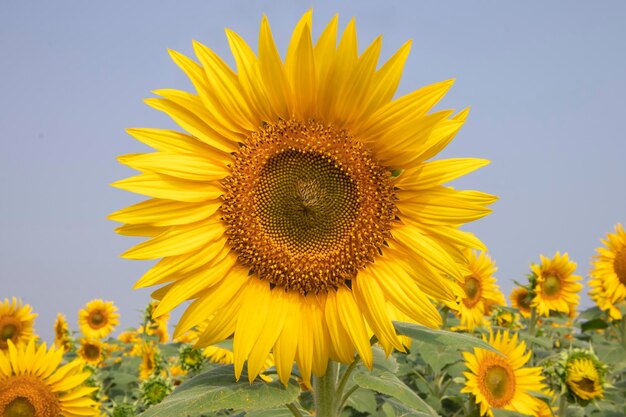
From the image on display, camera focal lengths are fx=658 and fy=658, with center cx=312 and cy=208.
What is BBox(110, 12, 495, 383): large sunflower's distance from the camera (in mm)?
2850

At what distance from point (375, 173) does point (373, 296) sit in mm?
561

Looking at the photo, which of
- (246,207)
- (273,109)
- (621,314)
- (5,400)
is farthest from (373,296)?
(621,314)

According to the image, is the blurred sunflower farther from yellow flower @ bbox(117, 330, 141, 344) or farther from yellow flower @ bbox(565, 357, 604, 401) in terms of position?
yellow flower @ bbox(565, 357, 604, 401)

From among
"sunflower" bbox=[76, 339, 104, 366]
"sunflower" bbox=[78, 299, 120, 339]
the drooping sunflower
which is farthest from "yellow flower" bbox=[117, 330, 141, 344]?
the drooping sunflower

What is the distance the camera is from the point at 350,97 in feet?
9.37

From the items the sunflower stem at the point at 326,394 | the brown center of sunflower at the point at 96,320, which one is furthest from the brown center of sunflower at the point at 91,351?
the sunflower stem at the point at 326,394

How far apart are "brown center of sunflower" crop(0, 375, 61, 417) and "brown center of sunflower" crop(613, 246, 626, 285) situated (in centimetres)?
678

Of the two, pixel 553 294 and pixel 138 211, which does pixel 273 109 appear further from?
pixel 553 294

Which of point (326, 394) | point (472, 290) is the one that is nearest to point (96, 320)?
point (472, 290)

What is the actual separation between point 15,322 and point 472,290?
6428 mm

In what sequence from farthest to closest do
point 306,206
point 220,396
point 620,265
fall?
point 620,265
point 306,206
point 220,396

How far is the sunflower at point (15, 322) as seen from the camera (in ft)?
30.9

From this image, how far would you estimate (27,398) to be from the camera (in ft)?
18.4

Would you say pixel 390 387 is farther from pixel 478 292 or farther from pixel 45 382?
pixel 478 292
